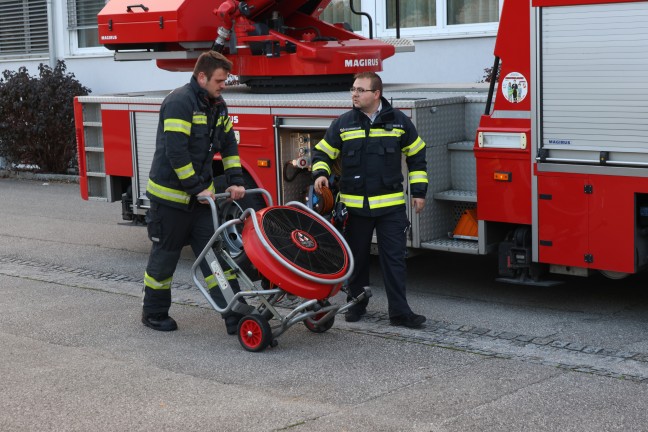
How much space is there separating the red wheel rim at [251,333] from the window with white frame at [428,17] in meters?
7.95

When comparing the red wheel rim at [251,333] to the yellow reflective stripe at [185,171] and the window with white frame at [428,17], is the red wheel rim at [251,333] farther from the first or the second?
the window with white frame at [428,17]

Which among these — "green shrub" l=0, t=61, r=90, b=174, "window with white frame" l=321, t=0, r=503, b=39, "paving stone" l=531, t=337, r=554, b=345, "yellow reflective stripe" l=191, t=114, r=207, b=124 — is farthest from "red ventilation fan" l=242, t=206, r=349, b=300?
"green shrub" l=0, t=61, r=90, b=174

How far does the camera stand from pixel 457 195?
8266 mm

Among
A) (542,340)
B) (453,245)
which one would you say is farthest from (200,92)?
(542,340)

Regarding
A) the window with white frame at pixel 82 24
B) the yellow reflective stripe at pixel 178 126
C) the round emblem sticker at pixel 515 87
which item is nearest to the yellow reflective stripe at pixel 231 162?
the yellow reflective stripe at pixel 178 126

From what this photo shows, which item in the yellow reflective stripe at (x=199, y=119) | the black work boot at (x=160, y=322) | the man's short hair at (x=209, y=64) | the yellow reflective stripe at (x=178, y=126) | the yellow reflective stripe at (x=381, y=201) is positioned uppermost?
the man's short hair at (x=209, y=64)

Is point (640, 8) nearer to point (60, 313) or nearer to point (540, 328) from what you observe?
point (540, 328)

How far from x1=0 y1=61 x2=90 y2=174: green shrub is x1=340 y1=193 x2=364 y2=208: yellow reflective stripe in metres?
10.6

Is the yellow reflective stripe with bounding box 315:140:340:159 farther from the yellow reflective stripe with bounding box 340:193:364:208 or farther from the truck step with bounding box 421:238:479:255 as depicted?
the truck step with bounding box 421:238:479:255

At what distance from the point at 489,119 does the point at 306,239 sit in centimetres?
181

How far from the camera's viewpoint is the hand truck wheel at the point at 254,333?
6816mm

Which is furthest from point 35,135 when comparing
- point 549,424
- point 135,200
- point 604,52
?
point 549,424

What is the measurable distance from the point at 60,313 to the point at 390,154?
280cm

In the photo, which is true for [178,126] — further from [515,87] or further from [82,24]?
[82,24]
